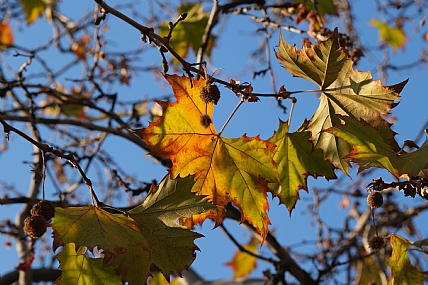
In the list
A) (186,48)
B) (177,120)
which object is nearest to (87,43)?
(186,48)

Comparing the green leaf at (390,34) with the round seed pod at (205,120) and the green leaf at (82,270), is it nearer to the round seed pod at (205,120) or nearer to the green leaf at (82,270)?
the round seed pod at (205,120)

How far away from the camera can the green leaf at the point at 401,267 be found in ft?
5.16

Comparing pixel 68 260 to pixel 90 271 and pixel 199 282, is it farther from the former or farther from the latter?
pixel 199 282

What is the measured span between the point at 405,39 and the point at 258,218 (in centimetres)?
457

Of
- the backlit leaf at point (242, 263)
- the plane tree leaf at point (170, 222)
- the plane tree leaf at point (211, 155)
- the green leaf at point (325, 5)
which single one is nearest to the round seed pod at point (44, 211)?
the plane tree leaf at point (170, 222)

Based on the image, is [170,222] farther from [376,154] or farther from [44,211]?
[376,154]

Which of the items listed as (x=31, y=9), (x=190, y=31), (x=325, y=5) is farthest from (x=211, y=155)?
(x=31, y=9)

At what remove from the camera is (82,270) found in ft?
4.49

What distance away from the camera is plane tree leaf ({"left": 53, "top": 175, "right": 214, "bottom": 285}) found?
1.16m

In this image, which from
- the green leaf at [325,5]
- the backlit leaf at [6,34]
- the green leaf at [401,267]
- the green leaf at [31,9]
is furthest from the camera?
the backlit leaf at [6,34]

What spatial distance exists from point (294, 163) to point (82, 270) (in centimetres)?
75

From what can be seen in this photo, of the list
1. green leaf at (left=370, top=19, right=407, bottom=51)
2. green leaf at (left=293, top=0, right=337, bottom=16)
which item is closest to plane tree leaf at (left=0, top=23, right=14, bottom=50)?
green leaf at (left=293, top=0, right=337, bottom=16)

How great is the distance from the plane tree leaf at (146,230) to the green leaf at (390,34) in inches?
178

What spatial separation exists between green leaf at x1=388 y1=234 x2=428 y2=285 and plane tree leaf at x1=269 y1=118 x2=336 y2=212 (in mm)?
291
